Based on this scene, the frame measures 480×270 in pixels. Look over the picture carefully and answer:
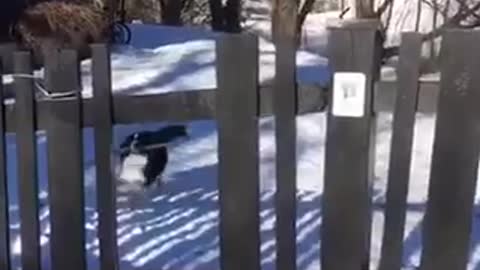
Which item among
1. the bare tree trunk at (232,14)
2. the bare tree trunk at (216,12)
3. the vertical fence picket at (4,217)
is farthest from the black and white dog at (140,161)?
the bare tree trunk at (216,12)

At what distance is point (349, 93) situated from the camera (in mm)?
3658

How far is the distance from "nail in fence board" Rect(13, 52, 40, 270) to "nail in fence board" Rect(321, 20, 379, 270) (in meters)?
1.11

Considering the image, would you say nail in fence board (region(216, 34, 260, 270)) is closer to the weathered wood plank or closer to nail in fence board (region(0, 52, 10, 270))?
the weathered wood plank

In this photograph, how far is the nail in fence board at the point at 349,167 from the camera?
3.62 m

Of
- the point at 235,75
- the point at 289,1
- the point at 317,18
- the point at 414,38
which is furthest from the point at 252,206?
the point at 317,18

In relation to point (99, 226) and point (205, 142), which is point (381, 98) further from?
point (205, 142)

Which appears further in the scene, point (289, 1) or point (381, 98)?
point (289, 1)

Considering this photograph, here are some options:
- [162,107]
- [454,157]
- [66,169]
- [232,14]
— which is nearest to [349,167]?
[454,157]

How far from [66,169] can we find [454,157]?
1.43 metres

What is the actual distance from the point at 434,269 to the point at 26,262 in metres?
1.55

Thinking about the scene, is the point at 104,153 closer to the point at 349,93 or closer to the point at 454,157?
A: the point at 349,93

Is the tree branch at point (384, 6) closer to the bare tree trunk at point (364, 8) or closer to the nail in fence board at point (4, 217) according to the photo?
the bare tree trunk at point (364, 8)

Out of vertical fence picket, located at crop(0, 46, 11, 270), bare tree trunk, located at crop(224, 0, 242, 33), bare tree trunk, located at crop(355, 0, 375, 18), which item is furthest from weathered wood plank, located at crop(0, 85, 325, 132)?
bare tree trunk, located at crop(224, 0, 242, 33)

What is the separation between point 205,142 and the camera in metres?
7.51
